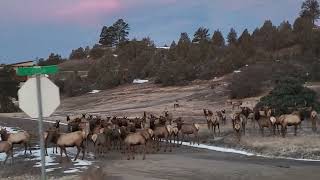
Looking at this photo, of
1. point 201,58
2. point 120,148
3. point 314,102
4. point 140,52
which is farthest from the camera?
point 140,52

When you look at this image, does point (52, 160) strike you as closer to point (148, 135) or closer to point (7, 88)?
point (148, 135)

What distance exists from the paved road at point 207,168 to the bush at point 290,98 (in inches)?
599

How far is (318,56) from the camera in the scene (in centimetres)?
7675

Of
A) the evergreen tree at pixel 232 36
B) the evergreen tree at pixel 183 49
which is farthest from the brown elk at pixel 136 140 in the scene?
the evergreen tree at pixel 232 36

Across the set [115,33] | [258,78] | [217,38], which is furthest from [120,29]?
[258,78]

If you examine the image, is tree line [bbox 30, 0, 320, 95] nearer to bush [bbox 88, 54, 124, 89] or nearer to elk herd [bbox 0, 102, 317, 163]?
bush [bbox 88, 54, 124, 89]

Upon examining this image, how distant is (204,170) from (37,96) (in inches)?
459

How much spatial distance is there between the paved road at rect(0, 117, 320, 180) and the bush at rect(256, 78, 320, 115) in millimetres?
15224

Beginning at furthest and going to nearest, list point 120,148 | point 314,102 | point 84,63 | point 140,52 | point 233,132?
1. point 84,63
2. point 140,52
3. point 314,102
4. point 233,132
5. point 120,148

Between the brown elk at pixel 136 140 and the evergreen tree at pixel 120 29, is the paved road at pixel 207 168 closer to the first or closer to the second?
the brown elk at pixel 136 140

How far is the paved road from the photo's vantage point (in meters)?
21.9

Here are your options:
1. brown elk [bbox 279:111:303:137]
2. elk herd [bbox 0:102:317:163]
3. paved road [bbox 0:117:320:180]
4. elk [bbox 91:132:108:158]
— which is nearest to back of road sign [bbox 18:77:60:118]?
paved road [bbox 0:117:320:180]

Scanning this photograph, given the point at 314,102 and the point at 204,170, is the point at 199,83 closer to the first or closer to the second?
the point at 314,102

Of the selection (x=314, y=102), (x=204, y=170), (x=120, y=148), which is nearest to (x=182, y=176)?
(x=204, y=170)
